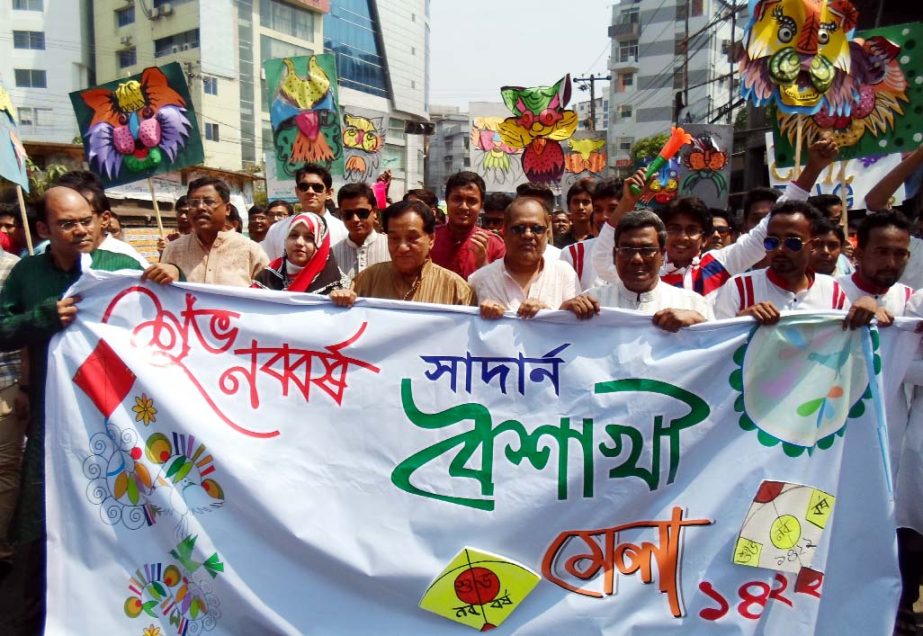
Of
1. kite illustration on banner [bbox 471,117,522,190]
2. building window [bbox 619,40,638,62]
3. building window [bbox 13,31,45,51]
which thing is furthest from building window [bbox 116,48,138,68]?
kite illustration on banner [bbox 471,117,522,190]

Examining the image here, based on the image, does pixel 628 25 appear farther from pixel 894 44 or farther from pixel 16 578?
pixel 16 578

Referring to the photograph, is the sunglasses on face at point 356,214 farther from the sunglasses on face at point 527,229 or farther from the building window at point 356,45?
the building window at point 356,45

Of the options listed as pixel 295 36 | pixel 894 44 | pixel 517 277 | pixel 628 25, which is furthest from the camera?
pixel 628 25

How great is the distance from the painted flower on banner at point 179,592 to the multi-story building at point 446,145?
76104 mm

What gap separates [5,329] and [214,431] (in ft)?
2.90

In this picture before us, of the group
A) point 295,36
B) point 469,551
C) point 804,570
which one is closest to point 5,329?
point 469,551

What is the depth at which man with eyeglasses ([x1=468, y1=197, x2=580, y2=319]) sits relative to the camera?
3.04 m

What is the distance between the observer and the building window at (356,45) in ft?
157

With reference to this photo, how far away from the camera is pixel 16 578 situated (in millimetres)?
3406

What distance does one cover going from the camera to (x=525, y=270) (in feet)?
10.3

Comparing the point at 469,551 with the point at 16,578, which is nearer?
the point at 469,551

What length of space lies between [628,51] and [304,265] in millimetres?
60089

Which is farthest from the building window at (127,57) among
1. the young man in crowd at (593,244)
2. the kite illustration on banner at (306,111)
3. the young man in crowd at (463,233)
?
the young man in crowd at (463,233)

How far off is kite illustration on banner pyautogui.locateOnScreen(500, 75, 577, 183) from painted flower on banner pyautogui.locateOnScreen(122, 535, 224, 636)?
575 centimetres
